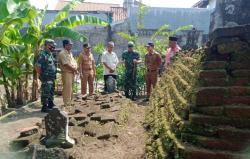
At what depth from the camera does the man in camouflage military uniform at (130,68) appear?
9727 millimetres

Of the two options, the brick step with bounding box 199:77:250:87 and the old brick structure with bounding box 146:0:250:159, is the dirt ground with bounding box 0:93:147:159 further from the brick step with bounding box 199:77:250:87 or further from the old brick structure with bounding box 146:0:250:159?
the brick step with bounding box 199:77:250:87

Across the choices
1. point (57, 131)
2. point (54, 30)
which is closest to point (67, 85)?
point (54, 30)

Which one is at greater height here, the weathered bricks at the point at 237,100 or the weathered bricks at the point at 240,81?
the weathered bricks at the point at 240,81

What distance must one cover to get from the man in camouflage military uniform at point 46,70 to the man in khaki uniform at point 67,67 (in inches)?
9.0

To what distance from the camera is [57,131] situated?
16.0 ft

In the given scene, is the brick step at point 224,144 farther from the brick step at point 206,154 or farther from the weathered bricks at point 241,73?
the weathered bricks at point 241,73

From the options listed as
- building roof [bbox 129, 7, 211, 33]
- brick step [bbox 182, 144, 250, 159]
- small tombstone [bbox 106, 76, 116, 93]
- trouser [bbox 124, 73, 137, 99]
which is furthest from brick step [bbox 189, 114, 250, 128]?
building roof [bbox 129, 7, 211, 33]

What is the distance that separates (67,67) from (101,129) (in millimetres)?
3068

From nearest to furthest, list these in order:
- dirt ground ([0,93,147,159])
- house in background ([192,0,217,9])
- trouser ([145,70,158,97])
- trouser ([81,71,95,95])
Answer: dirt ground ([0,93,147,159])
trouser ([81,71,95,95])
trouser ([145,70,158,97])
house in background ([192,0,217,9])

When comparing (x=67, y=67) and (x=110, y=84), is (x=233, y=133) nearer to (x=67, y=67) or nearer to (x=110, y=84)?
(x=67, y=67)

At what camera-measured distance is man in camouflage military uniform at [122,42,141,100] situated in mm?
9727

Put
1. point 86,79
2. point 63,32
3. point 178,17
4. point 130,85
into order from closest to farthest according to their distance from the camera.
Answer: point 63,32
point 86,79
point 130,85
point 178,17

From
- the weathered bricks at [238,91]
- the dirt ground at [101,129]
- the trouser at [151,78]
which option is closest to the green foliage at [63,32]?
the dirt ground at [101,129]

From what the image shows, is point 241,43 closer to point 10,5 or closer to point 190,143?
point 190,143
